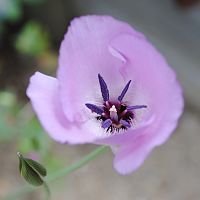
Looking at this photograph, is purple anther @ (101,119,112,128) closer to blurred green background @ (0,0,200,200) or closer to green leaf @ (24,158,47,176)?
green leaf @ (24,158,47,176)

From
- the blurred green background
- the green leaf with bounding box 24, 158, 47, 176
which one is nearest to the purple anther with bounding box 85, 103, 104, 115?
the green leaf with bounding box 24, 158, 47, 176

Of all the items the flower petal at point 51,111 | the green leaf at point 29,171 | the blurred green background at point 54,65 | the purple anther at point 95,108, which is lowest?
the blurred green background at point 54,65

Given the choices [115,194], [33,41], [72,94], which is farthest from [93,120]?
[33,41]

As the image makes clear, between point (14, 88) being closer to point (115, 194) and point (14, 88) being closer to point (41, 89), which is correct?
point (115, 194)

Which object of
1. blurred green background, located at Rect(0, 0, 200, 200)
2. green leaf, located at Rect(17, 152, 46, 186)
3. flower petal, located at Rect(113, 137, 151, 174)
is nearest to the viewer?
flower petal, located at Rect(113, 137, 151, 174)

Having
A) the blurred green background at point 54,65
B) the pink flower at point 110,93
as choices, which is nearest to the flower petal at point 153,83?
the pink flower at point 110,93

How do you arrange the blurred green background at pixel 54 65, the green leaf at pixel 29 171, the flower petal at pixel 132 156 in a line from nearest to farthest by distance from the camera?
the flower petal at pixel 132 156
the green leaf at pixel 29 171
the blurred green background at pixel 54 65

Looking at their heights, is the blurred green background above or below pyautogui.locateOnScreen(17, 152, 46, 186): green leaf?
below

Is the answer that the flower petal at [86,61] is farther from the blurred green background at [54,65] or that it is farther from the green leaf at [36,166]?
the blurred green background at [54,65]
